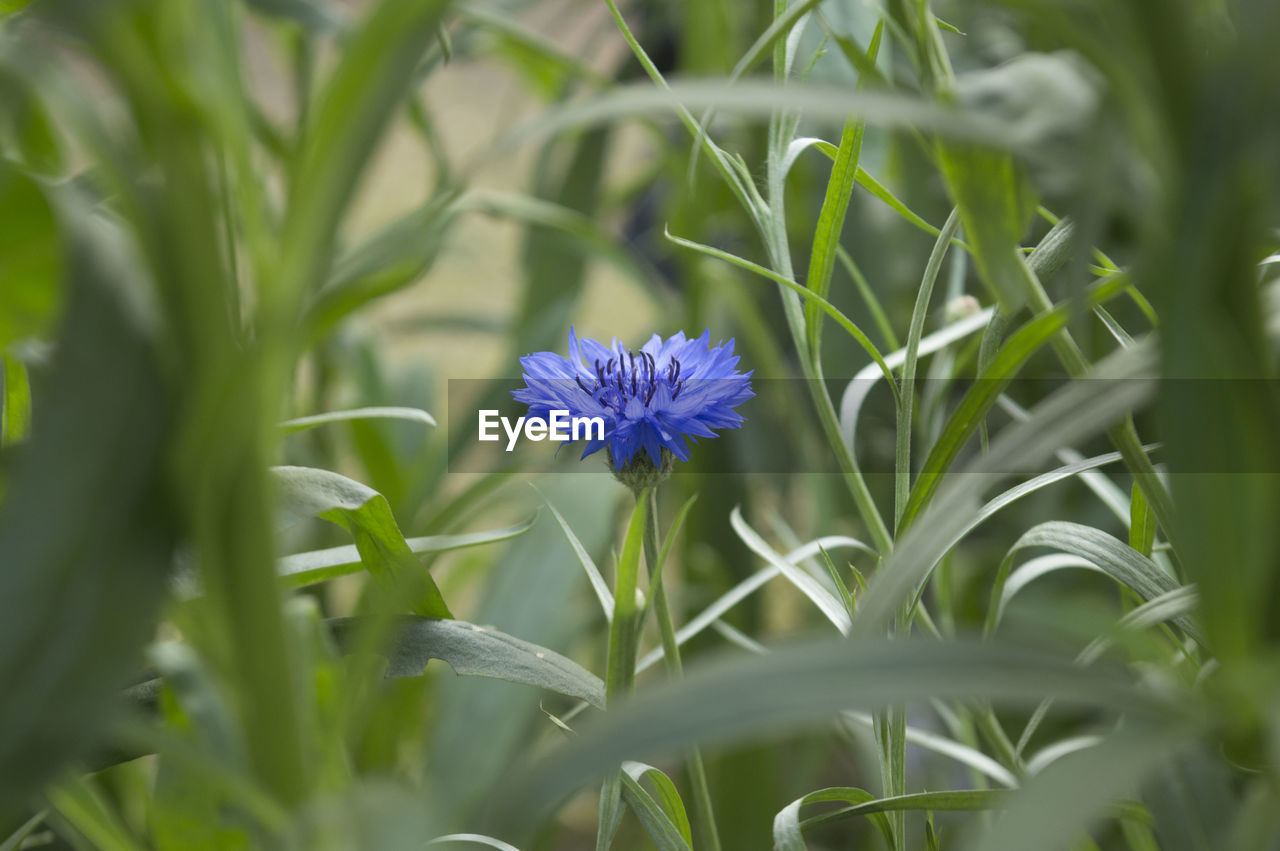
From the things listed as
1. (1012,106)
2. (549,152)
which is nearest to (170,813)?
(1012,106)

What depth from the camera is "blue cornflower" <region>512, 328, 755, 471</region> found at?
20cm

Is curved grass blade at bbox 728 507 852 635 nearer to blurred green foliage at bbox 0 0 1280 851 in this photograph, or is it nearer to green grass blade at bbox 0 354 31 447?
blurred green foliage at bbox 0 0 1280 851

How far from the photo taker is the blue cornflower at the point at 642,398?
0.67ft

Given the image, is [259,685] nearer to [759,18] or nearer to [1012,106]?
[1012,106]

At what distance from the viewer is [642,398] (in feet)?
0.71

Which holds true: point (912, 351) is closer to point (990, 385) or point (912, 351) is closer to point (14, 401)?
point (990, 385)

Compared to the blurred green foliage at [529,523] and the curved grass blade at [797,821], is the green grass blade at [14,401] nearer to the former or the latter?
the blurred green foliage at [529,523]

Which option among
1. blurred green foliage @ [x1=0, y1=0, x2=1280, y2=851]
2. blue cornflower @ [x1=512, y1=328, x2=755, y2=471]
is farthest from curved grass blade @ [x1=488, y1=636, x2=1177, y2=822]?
blue cornflower @ [x1=512, y1=328, x2=755, y2=471]

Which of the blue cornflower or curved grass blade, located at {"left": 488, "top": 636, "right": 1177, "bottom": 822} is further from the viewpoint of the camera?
the blue cornflower

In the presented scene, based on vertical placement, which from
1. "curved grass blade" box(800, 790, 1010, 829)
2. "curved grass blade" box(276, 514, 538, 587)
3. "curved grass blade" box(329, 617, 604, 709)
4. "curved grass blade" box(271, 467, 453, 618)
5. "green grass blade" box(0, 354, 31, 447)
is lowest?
"curved grass blade" box(800, 790, 1010, 829)

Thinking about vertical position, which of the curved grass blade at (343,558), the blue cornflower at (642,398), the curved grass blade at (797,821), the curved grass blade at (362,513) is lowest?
the curved grass blade at (797,821)

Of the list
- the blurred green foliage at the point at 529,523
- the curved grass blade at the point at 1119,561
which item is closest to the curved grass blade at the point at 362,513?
the blurred green foliage at the point at 529,523

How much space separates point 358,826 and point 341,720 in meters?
0.02

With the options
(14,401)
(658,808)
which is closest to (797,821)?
(658,808)
